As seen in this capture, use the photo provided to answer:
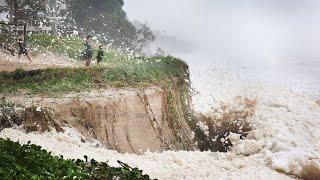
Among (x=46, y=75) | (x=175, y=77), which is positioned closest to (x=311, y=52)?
(x=175, y=77)

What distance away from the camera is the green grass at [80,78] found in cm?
1559

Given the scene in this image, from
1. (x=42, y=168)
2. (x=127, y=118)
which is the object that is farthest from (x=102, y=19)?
(x=42, y=168)

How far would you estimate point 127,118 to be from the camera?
1584 cm

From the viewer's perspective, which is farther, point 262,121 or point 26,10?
point 26,10

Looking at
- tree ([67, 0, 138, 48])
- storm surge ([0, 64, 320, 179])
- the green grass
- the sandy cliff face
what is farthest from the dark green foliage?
tree ([67, 0, 138, 48])

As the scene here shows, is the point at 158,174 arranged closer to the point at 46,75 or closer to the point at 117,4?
the point at 46,75

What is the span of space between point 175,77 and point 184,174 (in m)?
8.61

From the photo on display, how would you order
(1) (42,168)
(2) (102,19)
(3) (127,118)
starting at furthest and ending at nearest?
(2) (102,19) < (3) (127,118) < (1) (42,168)

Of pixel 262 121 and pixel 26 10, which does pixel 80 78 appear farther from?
pixel 26 10

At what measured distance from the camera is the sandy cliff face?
14.5 meters

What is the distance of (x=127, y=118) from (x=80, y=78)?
236 cm

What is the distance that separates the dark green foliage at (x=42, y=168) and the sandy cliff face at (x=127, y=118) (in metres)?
5.66

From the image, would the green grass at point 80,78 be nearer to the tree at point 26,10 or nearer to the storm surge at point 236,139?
the storm surge at point 236,139

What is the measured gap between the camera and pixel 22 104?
44.3 ft
